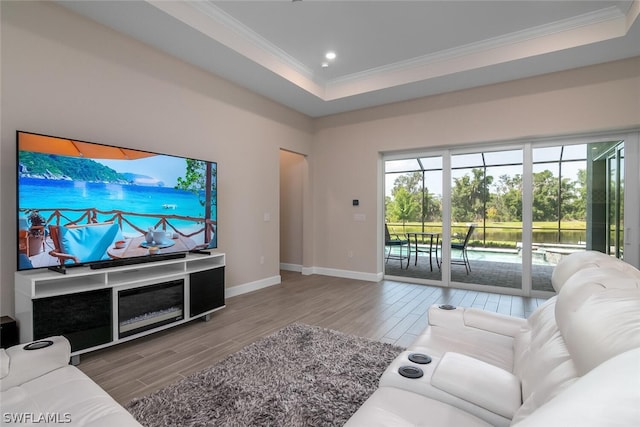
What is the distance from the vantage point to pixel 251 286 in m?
4.68

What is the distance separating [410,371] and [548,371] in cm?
51

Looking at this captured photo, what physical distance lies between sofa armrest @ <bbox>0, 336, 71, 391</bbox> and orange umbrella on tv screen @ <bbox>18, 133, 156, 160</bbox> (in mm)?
1550

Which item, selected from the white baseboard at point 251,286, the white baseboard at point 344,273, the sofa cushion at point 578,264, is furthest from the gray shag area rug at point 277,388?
the white baseboard at point 344,273

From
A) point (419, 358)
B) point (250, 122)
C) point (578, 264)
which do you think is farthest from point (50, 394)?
point (250, 122)

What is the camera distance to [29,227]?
229 cm

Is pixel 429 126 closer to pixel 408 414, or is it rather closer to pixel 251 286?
pixel 251 286

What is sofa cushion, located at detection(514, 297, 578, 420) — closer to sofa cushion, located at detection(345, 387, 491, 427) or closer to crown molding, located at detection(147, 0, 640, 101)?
sofa cushion, located at detection(345, 387, 491, 427)

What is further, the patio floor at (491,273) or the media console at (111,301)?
the patio floor at (491,273)

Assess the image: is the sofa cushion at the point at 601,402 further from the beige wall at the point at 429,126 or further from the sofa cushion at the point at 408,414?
the beige wall at the point at 429,126

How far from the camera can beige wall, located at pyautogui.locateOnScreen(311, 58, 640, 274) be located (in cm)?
379

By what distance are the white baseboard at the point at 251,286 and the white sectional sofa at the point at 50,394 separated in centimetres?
270

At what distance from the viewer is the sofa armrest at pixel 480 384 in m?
1.09

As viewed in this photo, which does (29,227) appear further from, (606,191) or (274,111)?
(606,191)

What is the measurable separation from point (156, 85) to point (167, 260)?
6.56 feet
